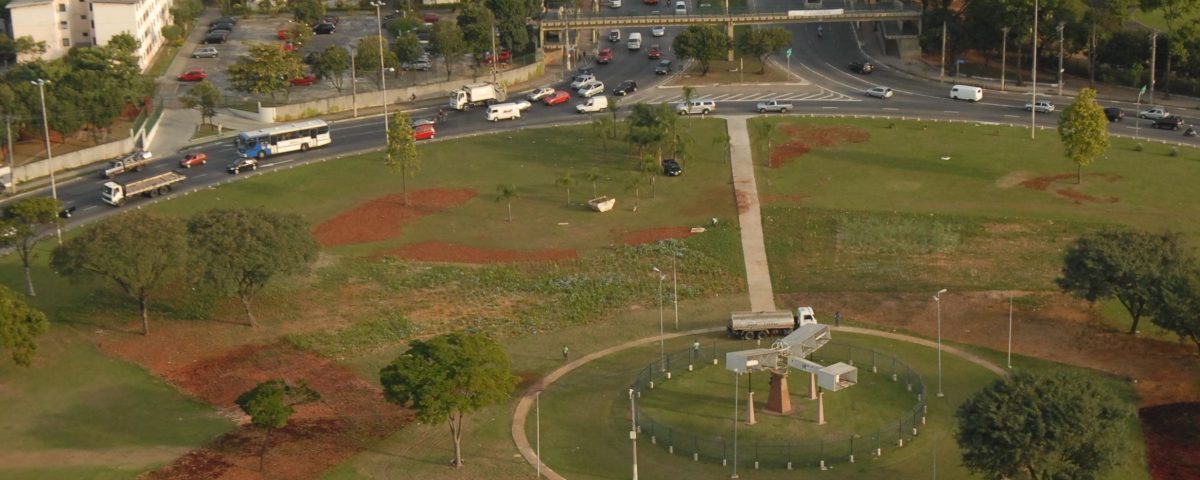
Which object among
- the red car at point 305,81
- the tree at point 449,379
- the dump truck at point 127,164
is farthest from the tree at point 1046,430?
the red car at point 305,81

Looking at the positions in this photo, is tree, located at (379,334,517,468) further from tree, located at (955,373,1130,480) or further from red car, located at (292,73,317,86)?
red car, located at (292,73,317,86)

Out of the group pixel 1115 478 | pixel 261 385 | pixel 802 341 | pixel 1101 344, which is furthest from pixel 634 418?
pixel 1101 344

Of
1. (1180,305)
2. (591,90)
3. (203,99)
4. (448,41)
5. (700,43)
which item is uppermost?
(448,41)

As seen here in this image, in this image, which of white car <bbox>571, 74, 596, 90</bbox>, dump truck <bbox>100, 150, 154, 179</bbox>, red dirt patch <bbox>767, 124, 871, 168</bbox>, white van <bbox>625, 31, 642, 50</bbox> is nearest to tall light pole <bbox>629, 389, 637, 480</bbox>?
red dirt patch <bbox>767, 124, 871, 168</bbox>

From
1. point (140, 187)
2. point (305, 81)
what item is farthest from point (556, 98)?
point (140, 187)

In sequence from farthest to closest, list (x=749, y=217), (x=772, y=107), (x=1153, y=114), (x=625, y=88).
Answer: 1. (x=625, y=88)
2. (x=772, y=107)
3. (x=1153, y=114)
4. (x=749, y=217)

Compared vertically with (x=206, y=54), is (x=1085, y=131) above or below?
below

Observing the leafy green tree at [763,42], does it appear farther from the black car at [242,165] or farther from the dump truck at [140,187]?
the dump truck at [140,187]

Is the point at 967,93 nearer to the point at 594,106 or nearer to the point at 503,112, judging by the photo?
the point at 594,106

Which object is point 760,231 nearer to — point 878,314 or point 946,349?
point 878,314
